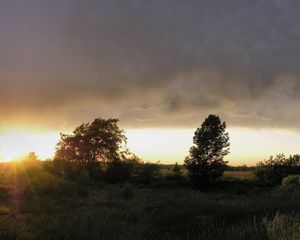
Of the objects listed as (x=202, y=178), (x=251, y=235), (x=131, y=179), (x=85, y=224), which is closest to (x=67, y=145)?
(x=131, y=179)

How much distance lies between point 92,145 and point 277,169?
24214 mm

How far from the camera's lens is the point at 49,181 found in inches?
1401

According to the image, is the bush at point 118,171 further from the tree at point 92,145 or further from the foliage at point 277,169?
the foliage at point 277,169

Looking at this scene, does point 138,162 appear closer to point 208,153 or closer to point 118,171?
point 118,171

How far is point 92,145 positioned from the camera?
2144 inches

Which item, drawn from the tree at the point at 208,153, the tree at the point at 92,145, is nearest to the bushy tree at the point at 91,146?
the tree at the point at 92,145

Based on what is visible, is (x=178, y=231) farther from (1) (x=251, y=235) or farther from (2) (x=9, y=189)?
(2) (x=9, y=189)

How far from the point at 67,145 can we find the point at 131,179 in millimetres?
9879

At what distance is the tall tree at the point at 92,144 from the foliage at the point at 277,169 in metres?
18.9

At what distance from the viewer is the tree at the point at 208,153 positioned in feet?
163

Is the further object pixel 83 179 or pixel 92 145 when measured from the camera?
pixel 92 145

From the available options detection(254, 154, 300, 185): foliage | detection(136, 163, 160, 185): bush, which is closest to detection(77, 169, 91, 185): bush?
detection(136, 163, 160, 185): bush

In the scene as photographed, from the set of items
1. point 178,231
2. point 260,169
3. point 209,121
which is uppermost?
point 209,121

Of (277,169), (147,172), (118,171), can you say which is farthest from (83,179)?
(277,169)
